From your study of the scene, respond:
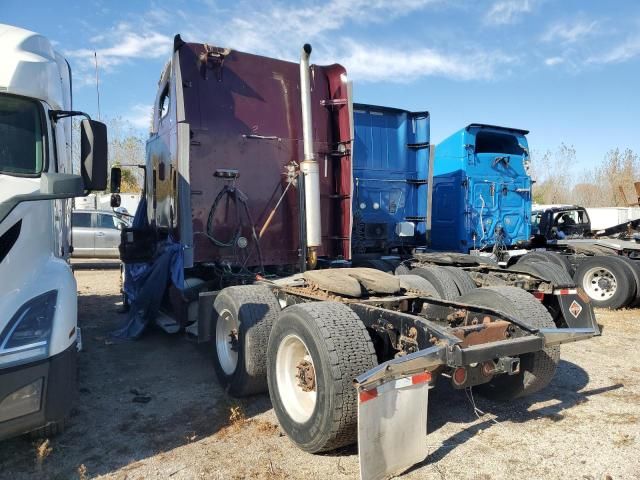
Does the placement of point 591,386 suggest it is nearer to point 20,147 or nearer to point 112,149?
point 20,147

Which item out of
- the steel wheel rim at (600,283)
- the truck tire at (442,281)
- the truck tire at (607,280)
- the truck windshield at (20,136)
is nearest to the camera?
the truck windshield at (20,136)

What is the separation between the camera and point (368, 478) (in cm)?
290

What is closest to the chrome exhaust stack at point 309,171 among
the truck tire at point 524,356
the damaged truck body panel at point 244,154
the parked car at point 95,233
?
the damaged truck body panel at point 244,154

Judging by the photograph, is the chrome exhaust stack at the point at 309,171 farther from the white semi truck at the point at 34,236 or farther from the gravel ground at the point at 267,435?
the white semi truck at the point at 34,236

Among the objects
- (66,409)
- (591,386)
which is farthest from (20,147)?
(591,386)

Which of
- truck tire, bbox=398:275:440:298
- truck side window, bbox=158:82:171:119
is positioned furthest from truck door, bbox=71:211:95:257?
truck tire, bbox=398:275:440:298

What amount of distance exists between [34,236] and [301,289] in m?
2.16

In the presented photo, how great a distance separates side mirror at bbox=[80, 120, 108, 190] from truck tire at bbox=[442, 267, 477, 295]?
380cm

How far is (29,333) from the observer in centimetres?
305

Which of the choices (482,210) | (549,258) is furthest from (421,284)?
(482,210)

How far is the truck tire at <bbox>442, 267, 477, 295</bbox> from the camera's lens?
5602 mm

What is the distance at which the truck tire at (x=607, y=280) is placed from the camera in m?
8.70

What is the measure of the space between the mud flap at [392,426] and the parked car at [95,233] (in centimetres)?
1505

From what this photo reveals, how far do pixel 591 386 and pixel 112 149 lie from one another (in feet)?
146
